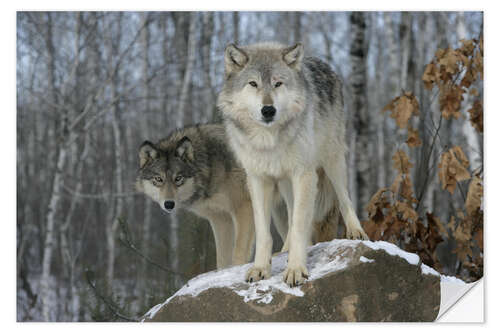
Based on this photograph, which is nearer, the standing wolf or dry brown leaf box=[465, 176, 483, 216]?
the standing wolf

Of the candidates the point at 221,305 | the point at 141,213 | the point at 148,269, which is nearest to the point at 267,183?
the point at 221,305

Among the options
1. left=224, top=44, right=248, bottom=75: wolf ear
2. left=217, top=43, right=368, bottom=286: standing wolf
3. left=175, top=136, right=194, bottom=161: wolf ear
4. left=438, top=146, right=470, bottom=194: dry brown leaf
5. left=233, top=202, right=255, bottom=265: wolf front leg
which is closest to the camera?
A: left=217, top=43, right=368, bottom=286: standing wolf

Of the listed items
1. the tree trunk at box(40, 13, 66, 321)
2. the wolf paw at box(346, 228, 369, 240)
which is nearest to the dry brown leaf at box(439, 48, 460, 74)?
the wolf paw at box(346, 228, 369, 240)

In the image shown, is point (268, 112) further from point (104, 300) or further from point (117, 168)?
point (117, 168)

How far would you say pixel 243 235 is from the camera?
4.70 metres

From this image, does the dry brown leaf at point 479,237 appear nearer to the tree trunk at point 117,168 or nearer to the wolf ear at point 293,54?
the wolf ear at point 293,54

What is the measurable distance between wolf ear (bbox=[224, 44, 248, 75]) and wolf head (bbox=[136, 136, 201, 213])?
1303mm

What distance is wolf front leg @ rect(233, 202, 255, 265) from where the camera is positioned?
4688mm

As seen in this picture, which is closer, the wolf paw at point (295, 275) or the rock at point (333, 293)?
the wolf paw at point (295, 275)

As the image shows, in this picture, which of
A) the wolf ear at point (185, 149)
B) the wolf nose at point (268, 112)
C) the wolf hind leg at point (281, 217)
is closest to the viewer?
the wolf nose at point (268, 112)

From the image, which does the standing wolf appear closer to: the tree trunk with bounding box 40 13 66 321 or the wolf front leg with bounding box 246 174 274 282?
the wolf front leg with bounding box 246 174 274 282

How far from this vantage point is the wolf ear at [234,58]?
3.68 metres

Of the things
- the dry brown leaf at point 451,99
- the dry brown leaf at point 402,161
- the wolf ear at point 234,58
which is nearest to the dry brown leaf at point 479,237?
the dry brown leaf at point 402,161
